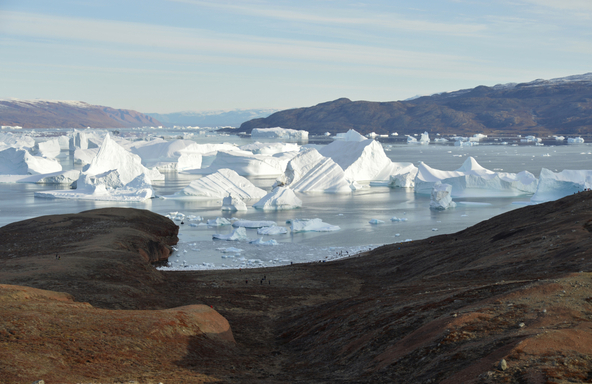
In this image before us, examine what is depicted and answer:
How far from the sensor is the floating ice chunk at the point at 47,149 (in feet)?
212

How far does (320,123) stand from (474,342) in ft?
553

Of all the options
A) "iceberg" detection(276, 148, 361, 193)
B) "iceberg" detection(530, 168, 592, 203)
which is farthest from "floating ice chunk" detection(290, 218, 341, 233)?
"iceberg" detection(276, 148, 361, 193)

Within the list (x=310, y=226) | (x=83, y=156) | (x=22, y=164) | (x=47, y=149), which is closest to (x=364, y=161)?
(x=310, y=226)

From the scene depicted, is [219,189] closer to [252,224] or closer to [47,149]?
[252,224]

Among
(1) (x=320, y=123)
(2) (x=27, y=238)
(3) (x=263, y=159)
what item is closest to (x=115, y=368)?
(2) (x=27, y=238)

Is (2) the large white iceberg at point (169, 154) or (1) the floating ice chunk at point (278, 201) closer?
(1) the floating ice chunk at point (278, 201)

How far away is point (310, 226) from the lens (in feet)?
86.7

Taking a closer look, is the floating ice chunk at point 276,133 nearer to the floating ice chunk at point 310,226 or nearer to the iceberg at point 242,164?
the iceberg at point 242,164

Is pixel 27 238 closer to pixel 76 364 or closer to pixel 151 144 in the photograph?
pixel 76 364

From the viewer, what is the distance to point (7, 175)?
166ft

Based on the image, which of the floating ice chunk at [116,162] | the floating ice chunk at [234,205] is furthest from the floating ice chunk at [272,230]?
the floating ice chunk at [116,162]

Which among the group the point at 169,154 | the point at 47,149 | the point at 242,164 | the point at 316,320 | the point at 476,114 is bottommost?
the point at 316,320

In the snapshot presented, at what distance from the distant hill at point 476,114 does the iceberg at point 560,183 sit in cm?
11196

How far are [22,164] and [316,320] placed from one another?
49846mm
